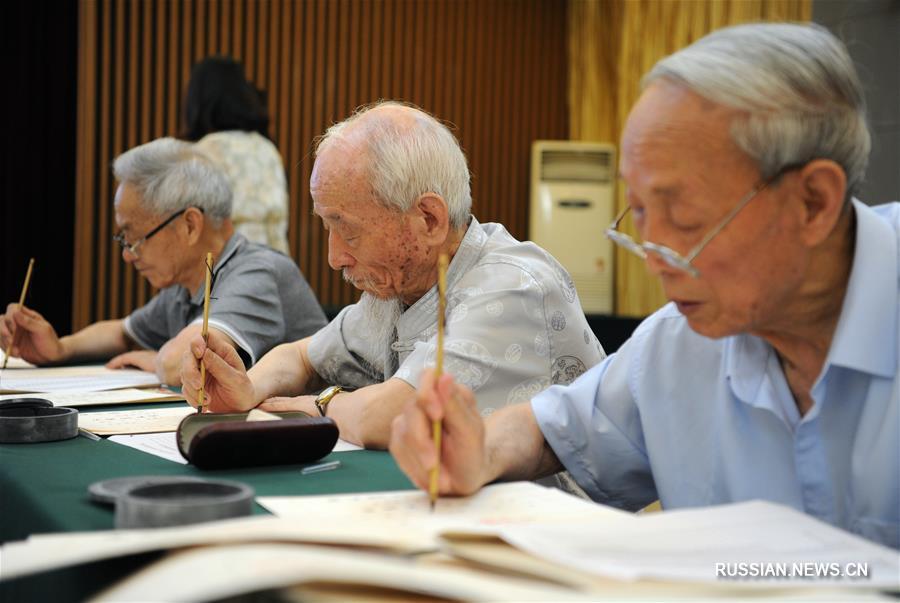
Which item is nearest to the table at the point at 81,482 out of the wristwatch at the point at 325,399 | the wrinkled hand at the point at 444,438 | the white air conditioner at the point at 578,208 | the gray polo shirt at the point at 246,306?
the wrinkled hand at the point at 444,438

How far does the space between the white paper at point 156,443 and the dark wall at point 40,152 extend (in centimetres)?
517

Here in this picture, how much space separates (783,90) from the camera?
1.19 m

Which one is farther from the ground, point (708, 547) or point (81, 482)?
point (708, 547)

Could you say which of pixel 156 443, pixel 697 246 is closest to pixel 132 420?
pixel 156 443

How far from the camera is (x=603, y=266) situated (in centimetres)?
745

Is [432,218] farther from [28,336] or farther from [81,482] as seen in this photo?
[28,336]

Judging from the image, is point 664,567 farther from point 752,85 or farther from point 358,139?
point 358,139

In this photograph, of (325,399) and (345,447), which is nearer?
(345,447)

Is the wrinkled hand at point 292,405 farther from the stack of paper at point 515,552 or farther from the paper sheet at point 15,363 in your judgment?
the paper sheet at point 15,363

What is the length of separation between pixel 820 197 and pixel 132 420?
135 centimetres

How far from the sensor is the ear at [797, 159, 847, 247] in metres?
1.21

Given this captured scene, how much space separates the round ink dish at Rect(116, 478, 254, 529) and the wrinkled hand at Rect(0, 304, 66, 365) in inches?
88.9

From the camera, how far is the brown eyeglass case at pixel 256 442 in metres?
1.48

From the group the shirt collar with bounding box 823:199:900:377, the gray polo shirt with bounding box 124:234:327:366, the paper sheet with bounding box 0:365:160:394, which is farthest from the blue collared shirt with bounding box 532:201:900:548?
the gray polo shirt with bounding box 124:234:327:366
